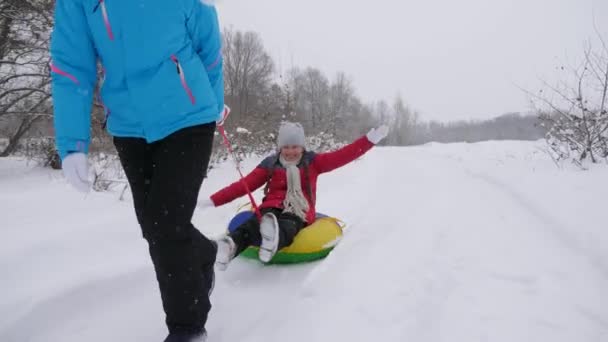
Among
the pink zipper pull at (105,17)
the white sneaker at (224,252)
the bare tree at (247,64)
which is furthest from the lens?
the bare tree at (247,64)

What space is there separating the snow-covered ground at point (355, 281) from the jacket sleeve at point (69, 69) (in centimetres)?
87

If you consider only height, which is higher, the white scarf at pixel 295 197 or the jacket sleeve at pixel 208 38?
the jacket sleeve at pixel 208 38

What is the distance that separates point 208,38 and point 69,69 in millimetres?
506

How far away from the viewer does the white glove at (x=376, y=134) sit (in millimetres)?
2686

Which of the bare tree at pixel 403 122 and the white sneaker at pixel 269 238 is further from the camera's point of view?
the bare tree at pixel 403 122

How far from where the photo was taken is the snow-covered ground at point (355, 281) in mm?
1521

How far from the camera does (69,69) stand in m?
1.25

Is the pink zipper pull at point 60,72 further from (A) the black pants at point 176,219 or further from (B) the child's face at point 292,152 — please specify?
(B) the child's face at point 292,152

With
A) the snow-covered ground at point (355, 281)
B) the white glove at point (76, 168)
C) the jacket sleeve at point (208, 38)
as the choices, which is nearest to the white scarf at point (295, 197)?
the snow-covered ground at point (355, 281)

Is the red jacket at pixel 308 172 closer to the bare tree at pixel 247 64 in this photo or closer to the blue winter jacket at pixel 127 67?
the blue winter jacket at pixel 127 67

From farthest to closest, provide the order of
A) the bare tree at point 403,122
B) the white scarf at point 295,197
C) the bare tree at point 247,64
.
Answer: the bare tree at point 403,122 → the bare tree at point 247,64 → the white scarf at point 295,197

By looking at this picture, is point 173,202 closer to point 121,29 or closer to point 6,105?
point 121,29

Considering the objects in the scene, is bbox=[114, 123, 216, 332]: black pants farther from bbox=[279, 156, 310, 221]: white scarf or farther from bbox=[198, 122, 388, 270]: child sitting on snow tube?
bbox=[279, 156, 310, 221]: white scarf

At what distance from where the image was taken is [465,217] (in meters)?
3.17
